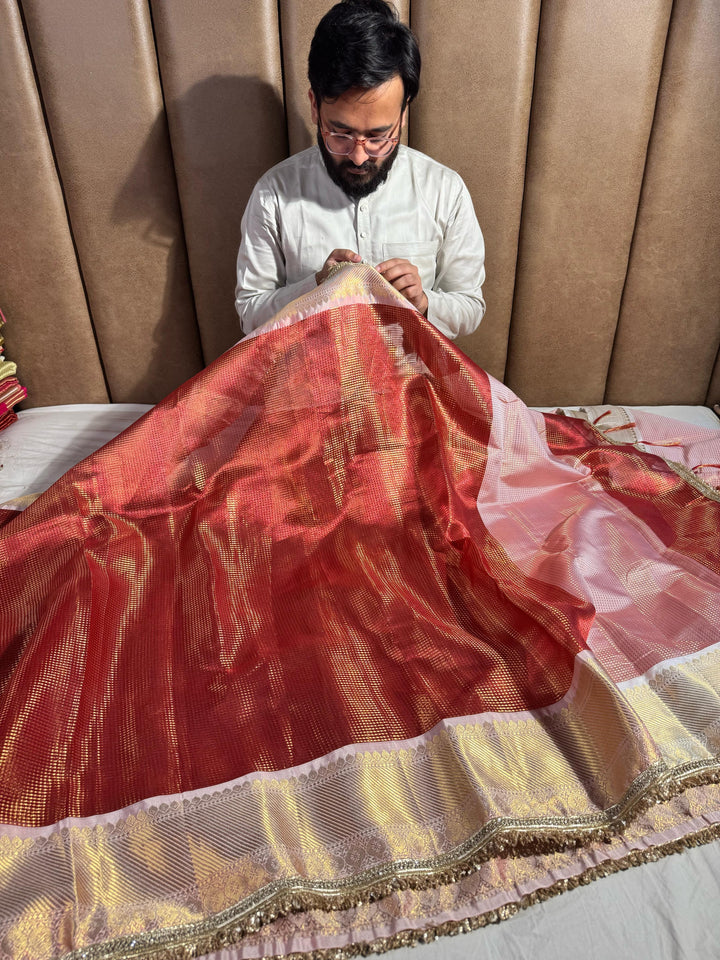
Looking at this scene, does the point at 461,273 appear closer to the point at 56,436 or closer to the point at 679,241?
the point at 679,241

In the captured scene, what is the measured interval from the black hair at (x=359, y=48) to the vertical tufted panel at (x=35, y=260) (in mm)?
616

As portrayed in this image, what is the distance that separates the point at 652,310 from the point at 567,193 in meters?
0.35

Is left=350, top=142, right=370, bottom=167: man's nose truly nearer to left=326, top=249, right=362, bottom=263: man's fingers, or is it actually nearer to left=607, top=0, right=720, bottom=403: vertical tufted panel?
left=326, top=249, right=362, bottom=263: man's fingers

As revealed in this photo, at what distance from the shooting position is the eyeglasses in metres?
1.32

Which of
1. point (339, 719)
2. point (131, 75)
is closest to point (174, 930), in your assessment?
point (339, 719)

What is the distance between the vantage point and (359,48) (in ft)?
4.03

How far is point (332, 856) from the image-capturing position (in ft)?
2.52

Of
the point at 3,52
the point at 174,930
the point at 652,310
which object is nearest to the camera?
the point at 174,930

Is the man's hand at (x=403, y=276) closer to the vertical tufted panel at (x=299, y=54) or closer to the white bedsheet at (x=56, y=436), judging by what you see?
the vertical tufted panel at (x=299, y=54)

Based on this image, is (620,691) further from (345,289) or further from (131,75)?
(131,75)

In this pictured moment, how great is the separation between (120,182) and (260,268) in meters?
0.36

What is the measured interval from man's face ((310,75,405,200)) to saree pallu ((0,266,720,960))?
311mm

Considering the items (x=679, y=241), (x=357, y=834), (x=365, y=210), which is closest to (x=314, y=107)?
(x=365, y=210)

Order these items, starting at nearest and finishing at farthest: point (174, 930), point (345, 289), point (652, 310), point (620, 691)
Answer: point (174, 930)
point (620, 691)
point (345, 289)
point (652, 310)
